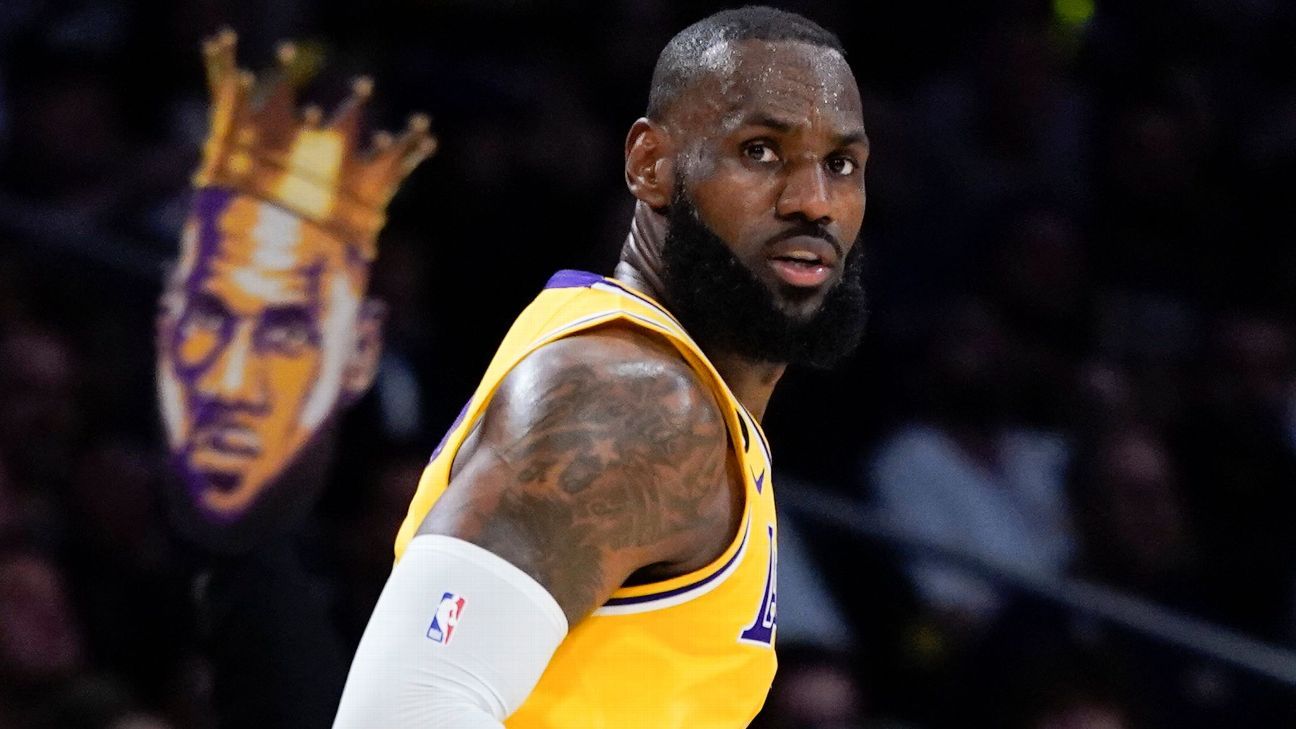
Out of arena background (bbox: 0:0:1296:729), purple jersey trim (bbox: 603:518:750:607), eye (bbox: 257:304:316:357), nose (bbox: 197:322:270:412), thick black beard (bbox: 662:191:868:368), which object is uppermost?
thick black beard (bbox: 662:191:868:368)

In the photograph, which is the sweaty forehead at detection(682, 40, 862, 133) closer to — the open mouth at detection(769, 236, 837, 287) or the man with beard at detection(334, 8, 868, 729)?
the man with beard at detection(334, 8, 868, 729)

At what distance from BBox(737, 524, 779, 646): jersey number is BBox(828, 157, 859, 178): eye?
42cm

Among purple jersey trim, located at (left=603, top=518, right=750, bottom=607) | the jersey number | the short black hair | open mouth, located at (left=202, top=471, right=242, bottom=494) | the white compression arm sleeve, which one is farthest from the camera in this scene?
open mouth, located at (left=202, top=471, right=242, bottom=494)

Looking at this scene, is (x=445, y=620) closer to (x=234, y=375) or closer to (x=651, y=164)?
(x=651, y=164)

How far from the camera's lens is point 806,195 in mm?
2074

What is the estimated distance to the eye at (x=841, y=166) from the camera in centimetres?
215

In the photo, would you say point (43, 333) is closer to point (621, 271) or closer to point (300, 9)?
point (300, 9)

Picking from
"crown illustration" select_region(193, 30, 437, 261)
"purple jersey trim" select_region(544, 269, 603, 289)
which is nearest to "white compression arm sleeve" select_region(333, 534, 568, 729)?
"purple jersey trim" select_region(544, 269, 603, 289)

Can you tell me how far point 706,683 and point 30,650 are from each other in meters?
2.42

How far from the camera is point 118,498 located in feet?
13.8

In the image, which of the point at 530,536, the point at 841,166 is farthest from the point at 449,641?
the point at 841,166

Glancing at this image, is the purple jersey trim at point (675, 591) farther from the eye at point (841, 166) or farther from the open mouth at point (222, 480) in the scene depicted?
the open mouth at point (222, 480)

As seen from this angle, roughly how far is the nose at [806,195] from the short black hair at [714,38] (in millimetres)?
163

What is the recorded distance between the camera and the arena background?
4.21m
